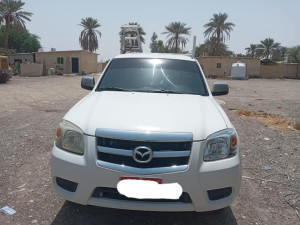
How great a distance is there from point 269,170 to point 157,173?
8.77 ft

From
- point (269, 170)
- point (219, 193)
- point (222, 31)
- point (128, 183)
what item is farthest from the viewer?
point (222, 31)

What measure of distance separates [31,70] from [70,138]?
32.0 meters

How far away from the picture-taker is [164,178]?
2158 millimetres

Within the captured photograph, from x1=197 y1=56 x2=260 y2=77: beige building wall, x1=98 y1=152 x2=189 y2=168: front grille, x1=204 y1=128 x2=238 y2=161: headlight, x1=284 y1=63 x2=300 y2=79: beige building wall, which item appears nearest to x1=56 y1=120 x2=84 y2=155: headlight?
Result: x1=98 y1=152 x2=189 y2=168: front grille

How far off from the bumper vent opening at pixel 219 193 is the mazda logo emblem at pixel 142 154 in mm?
605

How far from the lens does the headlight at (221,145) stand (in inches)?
89.6

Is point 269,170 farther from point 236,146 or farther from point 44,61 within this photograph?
point 44,61

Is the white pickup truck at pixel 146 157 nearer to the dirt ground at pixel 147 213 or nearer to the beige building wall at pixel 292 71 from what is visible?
the dirt ground at pixel 147 213

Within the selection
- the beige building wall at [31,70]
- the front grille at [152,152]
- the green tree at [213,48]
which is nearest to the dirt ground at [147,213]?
the front grille at [152,152]

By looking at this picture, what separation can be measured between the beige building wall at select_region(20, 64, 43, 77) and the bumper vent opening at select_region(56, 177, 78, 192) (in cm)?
3183

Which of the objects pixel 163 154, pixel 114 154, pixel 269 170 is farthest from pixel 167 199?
pixel 269 170

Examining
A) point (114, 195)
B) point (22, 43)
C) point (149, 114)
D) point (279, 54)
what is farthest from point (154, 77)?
point (279, 54)

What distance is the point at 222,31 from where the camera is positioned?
4194cm

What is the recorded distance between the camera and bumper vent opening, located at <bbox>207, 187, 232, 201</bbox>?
227 centimetres
